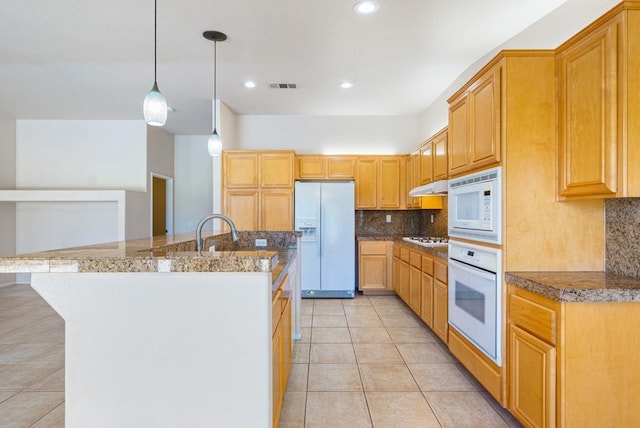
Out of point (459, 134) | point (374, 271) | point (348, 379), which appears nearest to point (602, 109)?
point (459, 134)

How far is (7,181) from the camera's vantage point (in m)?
5.50

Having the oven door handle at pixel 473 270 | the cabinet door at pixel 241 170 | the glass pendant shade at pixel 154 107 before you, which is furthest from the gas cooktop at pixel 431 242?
the glass pendant shade at pixel 154 107

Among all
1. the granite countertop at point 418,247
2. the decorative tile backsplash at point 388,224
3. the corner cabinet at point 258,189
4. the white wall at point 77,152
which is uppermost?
the white wall at point 77,152

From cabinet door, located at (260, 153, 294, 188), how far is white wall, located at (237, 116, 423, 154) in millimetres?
587

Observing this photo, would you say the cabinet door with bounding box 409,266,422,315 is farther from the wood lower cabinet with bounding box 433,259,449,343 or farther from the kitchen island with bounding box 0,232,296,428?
the kitchen island with bounding box 0,232,296,428

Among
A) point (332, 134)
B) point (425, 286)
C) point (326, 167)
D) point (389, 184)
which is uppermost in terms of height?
point (332, 134)

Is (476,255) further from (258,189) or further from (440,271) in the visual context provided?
(258,189)

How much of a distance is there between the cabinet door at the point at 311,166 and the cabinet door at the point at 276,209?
444 millimetres

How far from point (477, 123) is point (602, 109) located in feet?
2.38

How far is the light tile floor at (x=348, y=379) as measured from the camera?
2.04 metres

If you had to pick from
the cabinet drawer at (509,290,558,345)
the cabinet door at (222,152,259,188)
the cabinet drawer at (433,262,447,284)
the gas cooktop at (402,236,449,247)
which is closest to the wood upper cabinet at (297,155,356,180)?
the cabinet door at (222,152,259,188)

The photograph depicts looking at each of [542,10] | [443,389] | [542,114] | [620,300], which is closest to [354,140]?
[542,10]

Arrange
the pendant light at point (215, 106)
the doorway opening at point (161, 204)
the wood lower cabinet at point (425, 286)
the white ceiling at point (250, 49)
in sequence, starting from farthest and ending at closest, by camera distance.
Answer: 1. the doorway opening at point (161, 204)
2. the wood lower cabinet at point (425, 286)
3. the pendant light at point (215, 106)
4. the white ceiling at point (250, 49)

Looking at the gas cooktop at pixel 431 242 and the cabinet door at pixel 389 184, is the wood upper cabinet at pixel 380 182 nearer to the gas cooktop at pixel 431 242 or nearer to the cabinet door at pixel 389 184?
the cabinet door at pixel 389 184
